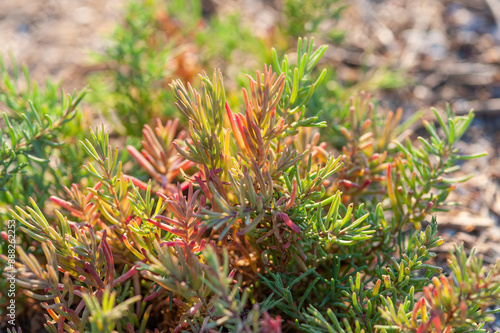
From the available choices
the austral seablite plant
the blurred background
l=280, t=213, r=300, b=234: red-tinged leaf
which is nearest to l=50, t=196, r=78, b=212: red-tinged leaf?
the austral seablite plant

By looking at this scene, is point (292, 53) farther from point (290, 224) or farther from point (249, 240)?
point (290, 224)

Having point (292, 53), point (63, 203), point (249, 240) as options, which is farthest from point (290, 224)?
point (292, 53)

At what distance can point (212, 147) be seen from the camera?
1176 mm

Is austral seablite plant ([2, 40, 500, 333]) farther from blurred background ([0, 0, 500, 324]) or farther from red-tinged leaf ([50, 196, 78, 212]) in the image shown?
blurred background ([0, 0, 500, 324])

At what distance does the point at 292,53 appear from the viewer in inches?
109

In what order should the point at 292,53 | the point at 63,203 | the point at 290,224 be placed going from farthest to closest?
the point at 292,53, the point at 63,203, the point at 290,224

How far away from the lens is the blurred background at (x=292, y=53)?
84.0 inches

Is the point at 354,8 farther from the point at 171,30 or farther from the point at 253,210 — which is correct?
the point at 253,210

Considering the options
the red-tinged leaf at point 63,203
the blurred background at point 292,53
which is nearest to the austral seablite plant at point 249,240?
the red-tinged leaf at point 63,203

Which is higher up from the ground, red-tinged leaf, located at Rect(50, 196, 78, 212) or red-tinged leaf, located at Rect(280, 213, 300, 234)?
red-tinged leaf, located at Rect(50, 196, 78, 212)

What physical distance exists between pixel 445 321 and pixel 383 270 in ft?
0.97

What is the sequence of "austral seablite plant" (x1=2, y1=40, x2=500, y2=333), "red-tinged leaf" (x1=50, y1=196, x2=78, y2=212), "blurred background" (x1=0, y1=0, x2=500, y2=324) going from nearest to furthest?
"austral seablite plant" (x1=2, y1=40, x2=500, y2=333) → "red-tinged leaf" (x1=50, y1=196, x2=78, y2=212) → "blurred background" (x1=0, y1=0, x2=500, y2=324)

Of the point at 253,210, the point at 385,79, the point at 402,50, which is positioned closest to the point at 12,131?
the point at 253,210

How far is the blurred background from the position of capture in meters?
2.13
